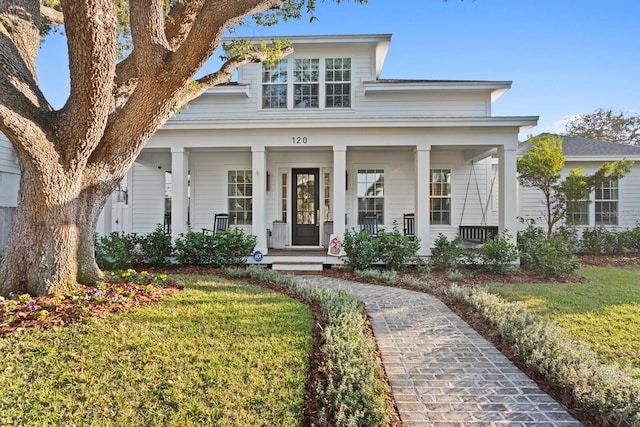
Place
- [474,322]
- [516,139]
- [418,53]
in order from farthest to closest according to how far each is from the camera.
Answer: [418,53] < [516,139] < [474,322]

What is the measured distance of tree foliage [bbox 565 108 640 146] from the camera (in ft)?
90.4

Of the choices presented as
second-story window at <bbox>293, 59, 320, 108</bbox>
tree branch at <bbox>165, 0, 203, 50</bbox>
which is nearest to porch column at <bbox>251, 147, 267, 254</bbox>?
second-story window at <bbox>293, 59, 320, 108</bbox>

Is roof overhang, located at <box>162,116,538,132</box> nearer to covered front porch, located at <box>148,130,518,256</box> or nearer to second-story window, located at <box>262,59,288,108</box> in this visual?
covered front porch, located at <box>148,130,518,256</box>

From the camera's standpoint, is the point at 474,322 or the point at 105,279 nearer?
the point at 474,322

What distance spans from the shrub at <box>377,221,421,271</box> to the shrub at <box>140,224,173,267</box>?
5.19 metres

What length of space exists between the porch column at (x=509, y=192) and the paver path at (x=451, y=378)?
4.28 m

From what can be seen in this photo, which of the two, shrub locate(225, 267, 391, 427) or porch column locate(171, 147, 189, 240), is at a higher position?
porch column locate(171, 147, 189, 240)

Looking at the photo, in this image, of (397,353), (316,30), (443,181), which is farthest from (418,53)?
(397,353)

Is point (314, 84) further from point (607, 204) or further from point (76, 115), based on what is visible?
point (607, 204)

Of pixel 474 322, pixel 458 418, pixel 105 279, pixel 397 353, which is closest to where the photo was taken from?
pixel 458 418

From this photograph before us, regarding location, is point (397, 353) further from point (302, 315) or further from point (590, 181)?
point (590, 181)

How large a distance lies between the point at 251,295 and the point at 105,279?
2.31m

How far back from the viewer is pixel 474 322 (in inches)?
178

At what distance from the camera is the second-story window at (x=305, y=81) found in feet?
33.3
